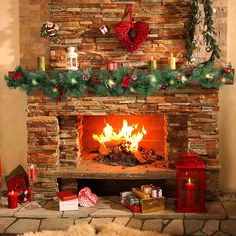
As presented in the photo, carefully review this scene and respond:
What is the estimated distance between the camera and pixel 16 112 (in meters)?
4.85

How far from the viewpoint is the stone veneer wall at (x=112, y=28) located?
449cm

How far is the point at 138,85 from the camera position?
438 centimetres

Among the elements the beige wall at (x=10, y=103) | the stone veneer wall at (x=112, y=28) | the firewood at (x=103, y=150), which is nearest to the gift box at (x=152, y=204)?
the firewood at (x=103, y=150)

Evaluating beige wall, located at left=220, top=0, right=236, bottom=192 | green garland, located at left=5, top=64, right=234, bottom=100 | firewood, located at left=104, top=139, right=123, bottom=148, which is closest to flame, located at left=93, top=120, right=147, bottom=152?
firewood, located at left=104, top=139, right=123, bottom=148

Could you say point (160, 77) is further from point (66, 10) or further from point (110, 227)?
point (110, 227)

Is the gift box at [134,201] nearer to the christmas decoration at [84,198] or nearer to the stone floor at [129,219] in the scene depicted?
the stone floor at [129,219]

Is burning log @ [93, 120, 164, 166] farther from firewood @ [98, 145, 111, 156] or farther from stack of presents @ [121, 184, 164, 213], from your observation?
stack of presents @ [121, 184, 164, 213]

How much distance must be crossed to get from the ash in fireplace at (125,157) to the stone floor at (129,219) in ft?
2.14

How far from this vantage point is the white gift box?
4379 millimetres

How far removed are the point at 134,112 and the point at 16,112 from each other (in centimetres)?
131

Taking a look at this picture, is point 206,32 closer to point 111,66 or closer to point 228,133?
point 111,66

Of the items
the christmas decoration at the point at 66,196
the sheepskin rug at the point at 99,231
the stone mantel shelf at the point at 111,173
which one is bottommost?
the sheepskin rug at the point at 99,231

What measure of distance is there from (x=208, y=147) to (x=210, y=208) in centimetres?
62

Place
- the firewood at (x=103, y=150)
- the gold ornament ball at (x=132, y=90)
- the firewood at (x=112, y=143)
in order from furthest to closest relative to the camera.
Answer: the firewood at (x=112, y=143) → the firewood at (x=103, y=150) → the gold ornament ball at (x=132, y=90)
